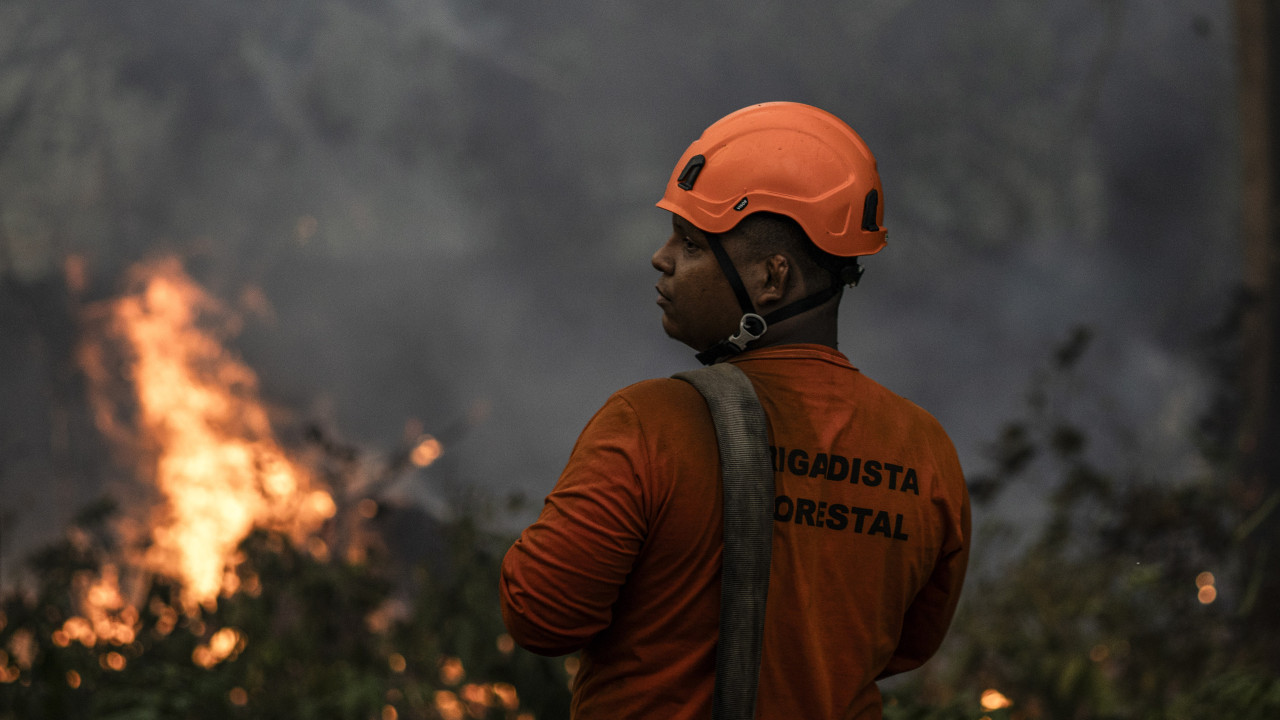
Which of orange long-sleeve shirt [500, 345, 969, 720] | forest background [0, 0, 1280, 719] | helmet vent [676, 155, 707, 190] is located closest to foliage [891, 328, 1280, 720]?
forest background [0, 0, 1280, 719]

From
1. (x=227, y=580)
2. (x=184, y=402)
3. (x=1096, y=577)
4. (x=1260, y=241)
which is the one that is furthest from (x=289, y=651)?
(x=1260, y=241)

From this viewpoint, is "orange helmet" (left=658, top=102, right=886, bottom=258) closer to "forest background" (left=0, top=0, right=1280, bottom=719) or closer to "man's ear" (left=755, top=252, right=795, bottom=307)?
"man's ear" (left=755, top=252, right=795, bottom=307)

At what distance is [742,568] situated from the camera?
122 cm

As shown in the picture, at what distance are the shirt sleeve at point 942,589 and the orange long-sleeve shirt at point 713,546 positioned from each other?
3 cm

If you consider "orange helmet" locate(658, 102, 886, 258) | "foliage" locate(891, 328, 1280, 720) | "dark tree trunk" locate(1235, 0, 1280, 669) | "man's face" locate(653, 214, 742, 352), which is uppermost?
"dark tree trunk" locate(1235, 0, 1280, 669)

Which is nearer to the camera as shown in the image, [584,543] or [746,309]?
[584,543]

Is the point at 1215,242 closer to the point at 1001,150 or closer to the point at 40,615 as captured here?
the point at 1001,150

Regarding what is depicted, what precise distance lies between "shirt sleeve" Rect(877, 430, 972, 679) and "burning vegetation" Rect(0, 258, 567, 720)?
1.68 meters

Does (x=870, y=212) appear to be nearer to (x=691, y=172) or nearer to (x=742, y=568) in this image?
(x=691, y=172)

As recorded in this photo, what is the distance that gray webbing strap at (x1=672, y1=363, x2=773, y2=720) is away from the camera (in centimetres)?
122

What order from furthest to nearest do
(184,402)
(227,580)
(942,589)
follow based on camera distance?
(184,402)
(227,580)
(942,589)

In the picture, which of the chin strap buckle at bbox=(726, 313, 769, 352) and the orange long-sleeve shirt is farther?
the chin strap buckle at bbox=(726, 313, 769, 352)

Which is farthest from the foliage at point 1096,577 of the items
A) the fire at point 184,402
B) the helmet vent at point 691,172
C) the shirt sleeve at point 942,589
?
the fire at point 184,402

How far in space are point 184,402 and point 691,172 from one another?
4.88 metres
